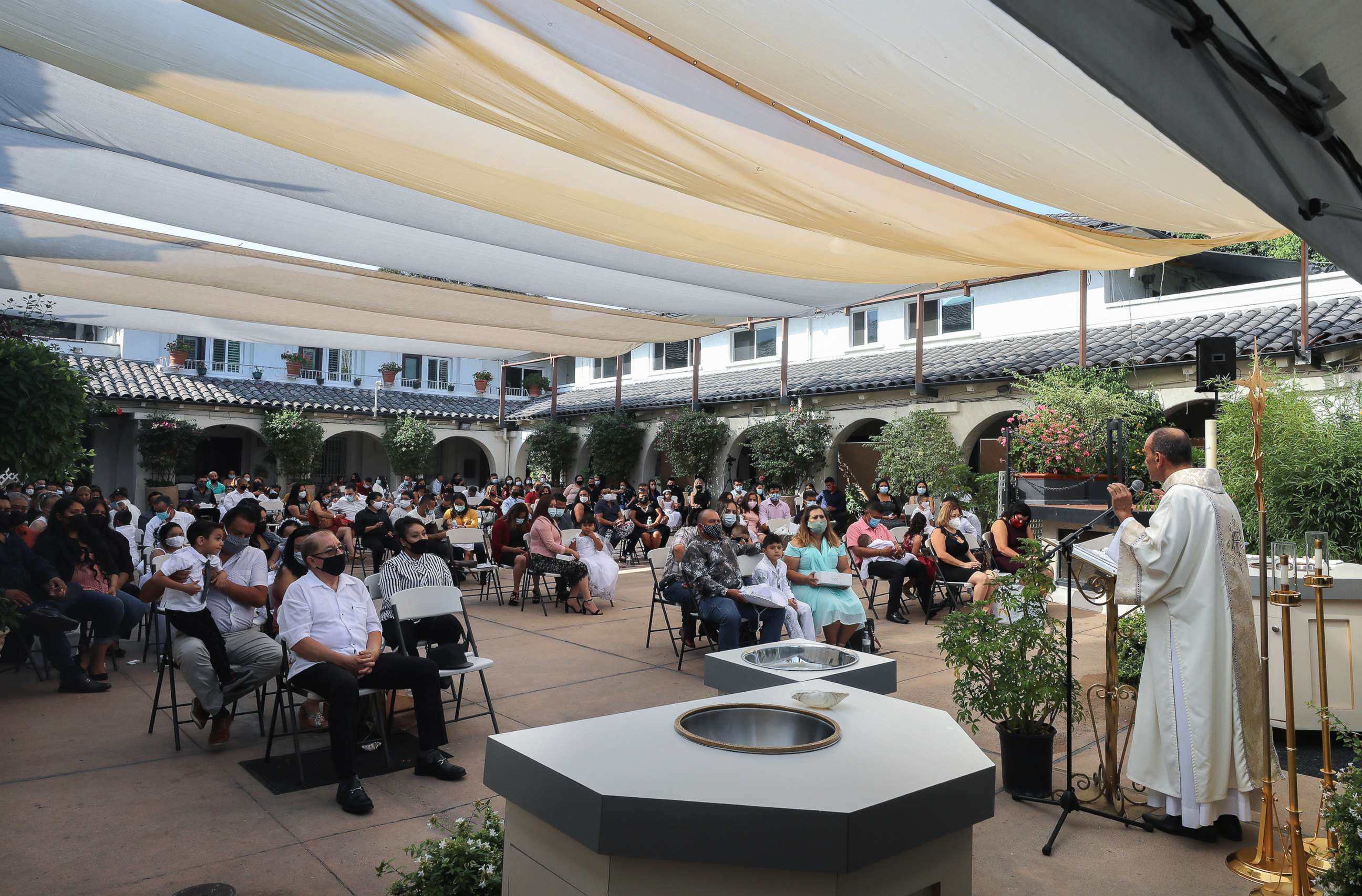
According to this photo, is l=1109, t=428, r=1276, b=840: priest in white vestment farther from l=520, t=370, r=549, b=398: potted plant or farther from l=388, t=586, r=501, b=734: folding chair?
l=520, t=370, r=549, b=398: potted plant

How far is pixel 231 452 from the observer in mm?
26297

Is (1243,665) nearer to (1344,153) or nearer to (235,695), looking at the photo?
(1344,153)

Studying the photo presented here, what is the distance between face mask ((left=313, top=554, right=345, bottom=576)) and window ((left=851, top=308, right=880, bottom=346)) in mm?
16834

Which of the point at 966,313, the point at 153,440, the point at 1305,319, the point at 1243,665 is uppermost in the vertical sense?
the point at 966,313

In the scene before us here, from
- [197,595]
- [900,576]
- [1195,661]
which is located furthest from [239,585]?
[900,576]

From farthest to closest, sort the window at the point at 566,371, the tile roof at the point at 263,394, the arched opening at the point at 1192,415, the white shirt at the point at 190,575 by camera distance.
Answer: the window at the point at 566,371 → the tile roof at the point at 263,394 → the arched opening at the point at 1192,415 → the white shirt at the point at 190,575

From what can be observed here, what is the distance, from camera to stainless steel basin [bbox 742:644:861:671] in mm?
3938

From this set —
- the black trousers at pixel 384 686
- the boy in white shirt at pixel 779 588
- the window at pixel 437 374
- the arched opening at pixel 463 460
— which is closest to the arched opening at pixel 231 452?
the arched opening at pixel 463 460

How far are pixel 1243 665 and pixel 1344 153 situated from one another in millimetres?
2312

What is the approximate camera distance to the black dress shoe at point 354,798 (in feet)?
12.8

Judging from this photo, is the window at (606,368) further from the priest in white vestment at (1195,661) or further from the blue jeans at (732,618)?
the priest in white vestment at (1195,661)

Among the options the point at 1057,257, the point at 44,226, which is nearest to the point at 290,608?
the point at 44,226

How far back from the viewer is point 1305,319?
1115cm

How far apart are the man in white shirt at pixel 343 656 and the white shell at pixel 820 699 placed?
2401 millimetres
